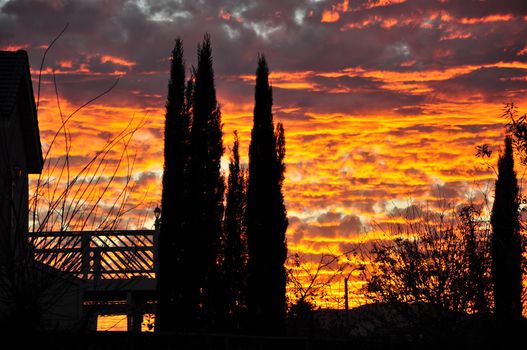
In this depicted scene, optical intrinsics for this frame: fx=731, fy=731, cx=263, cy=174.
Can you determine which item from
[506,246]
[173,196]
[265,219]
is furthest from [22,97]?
[506,246]

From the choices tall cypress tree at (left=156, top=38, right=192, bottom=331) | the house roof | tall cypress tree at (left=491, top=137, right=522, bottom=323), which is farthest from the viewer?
tall cypress tree at (left=156, top=38, right=192, bottom=331)

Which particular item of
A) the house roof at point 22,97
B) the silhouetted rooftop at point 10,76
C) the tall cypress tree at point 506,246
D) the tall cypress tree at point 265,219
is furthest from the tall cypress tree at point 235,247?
the silhouetted rooftop at point 10,76

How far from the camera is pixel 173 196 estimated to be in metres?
24.9

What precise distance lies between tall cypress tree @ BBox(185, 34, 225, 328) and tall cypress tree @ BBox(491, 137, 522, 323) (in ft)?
30.2

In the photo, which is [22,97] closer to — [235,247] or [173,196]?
[173,196]

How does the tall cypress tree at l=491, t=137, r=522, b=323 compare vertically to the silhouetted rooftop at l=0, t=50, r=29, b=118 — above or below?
below

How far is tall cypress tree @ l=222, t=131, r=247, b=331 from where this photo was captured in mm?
25797

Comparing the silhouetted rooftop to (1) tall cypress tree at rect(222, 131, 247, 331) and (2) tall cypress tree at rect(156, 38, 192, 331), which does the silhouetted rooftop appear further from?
(1) tall cypress tree at rect(222, 131, 247, 331)

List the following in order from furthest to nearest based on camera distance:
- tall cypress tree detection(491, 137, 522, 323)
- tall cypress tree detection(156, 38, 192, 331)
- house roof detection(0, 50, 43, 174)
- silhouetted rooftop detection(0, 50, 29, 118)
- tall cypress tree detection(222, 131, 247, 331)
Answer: tall cypress tree detection(222, 131, 247, 331) → tall cypress tree detection(156, 38, 192, 331) → tall cypress tree detection(491, 137, 522, 323) → house roof detection(0, 50, 43, 174) → silhouetted rooftop detection(0, 50, 29, 118)

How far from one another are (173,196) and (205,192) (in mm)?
1250

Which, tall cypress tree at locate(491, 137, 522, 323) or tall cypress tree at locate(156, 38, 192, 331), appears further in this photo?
tall cypress tree at locate(156, 38, 192, 331)

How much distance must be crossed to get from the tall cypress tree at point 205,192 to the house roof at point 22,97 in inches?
214

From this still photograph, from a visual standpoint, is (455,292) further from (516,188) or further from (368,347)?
(516,188)

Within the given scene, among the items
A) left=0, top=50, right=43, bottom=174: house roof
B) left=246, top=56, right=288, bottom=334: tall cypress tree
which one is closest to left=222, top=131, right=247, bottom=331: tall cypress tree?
left=246, top=56, right=288, bottom=334: tall cypress tree
